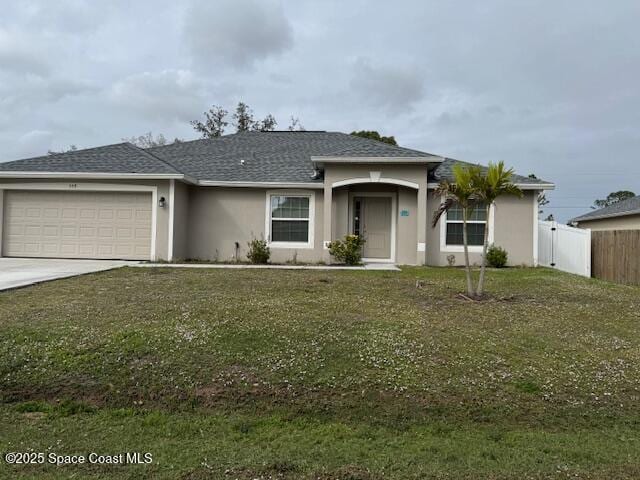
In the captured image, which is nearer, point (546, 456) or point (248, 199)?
point (546, 456)

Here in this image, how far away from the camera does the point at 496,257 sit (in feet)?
46.7

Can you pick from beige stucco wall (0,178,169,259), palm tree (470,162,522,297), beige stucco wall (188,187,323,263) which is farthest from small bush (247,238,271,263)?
palm tree (470,162,522,297)

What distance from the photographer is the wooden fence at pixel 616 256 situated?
1287cm

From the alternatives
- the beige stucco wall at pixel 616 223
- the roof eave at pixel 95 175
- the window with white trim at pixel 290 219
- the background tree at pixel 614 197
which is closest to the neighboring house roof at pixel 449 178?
the window with white trim at pixel 290 219

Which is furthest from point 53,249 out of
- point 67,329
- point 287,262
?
point 67,329

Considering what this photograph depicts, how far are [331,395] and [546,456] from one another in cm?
181

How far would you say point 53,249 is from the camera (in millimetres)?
14234

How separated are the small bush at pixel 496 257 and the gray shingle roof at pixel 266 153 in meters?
3.39

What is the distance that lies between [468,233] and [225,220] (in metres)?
7.49

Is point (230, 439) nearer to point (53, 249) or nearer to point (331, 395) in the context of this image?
point (331, 395)

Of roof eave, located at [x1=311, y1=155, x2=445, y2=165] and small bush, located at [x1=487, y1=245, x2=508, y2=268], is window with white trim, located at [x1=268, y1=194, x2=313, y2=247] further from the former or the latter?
small bush, located at [x1=487, y1=245, x2=508, y2=268]

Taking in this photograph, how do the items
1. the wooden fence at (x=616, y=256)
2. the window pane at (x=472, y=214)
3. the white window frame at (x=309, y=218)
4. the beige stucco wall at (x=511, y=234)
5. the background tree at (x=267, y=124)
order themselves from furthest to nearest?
the background tree at (x=267, y=124), the white window frame at (x=309, y=218), the beige stucco wall at (x=511, y=234), the window pane at (x=472, y=214), the wooden fence at (x=616, y=256)

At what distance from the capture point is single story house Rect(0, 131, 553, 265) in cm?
1408

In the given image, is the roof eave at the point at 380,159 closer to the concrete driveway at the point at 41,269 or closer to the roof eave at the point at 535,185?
the roof eave at the point at 535,185
